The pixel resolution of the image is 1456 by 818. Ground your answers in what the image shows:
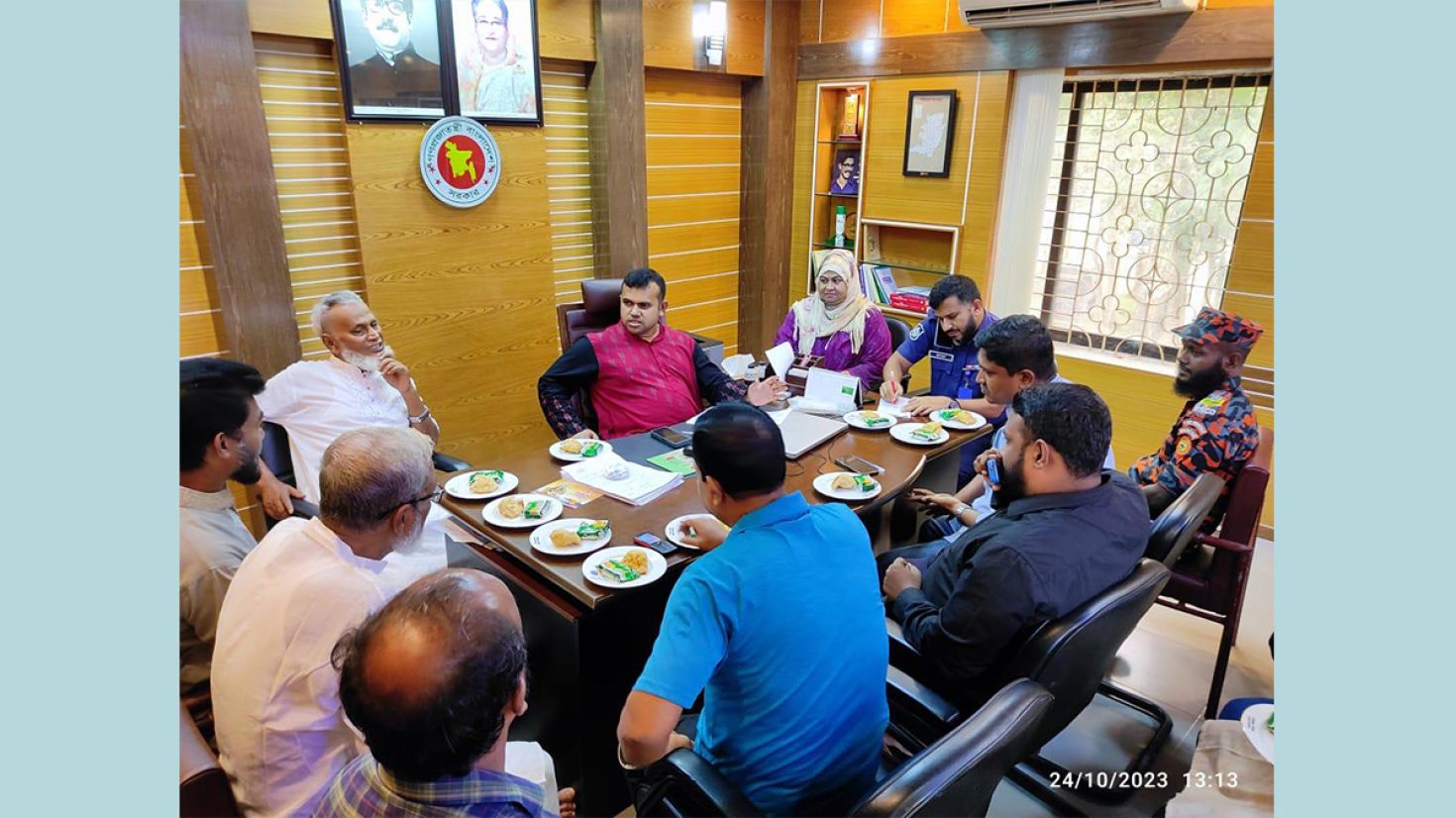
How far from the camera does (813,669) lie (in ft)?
4.50

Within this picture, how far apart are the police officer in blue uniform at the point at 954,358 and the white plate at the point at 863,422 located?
0.17 m

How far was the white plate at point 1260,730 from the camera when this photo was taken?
1.37 meters

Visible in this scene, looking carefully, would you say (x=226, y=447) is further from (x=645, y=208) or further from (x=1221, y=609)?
(x=645, y=208)

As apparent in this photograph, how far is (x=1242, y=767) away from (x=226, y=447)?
236 centimetres

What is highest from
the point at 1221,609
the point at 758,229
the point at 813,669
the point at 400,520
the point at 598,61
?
the point at 598,61

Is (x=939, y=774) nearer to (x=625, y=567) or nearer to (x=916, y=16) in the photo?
(x=625, y=567)

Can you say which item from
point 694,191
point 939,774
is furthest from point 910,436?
point 694,191

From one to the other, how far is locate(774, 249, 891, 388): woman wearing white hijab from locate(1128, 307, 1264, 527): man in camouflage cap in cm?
139

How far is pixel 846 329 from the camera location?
3754mm

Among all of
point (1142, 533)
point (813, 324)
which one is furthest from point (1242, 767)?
point (813, 324)

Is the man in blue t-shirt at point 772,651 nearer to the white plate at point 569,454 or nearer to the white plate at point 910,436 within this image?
the white plate at point 569,454

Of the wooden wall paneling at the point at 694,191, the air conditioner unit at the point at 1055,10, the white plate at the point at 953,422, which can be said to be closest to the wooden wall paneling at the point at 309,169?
the wooden wall paneling at the point at 694,191

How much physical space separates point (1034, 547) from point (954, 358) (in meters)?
1.88

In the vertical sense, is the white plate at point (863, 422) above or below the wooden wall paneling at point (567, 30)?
below
